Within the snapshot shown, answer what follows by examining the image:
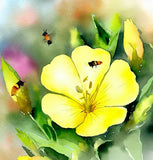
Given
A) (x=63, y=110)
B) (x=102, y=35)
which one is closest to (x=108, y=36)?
(x=102, y=35)

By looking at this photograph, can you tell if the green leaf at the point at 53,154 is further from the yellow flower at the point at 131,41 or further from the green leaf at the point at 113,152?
the yellow flower at the point at 131,41

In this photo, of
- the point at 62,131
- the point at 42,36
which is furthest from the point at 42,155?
the point at 42,36

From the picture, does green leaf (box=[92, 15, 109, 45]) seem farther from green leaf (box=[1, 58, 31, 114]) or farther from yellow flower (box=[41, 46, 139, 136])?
green leaf (box=[1, 58, 31, 114])

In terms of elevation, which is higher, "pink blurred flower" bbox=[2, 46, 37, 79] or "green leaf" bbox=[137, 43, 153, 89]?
"pink blurred flower" bbox=[2, 46, 37, 79]

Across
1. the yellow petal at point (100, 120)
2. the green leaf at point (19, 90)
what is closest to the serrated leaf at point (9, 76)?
the green leaf at point (19, 90)

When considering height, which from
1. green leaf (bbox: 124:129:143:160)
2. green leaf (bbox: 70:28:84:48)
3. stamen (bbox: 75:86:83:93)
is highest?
green leaf (bbox: 70:28:84:48)

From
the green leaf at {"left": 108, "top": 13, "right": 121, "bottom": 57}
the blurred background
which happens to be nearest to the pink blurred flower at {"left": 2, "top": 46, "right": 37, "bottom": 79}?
the blurred background
